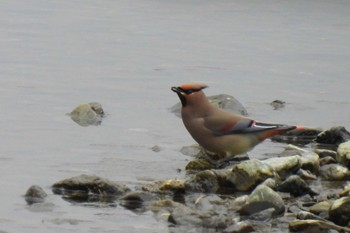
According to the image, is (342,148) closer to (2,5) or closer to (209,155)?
(209,155)

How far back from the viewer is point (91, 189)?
9.02 meters

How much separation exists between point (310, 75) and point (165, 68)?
5.28 ft

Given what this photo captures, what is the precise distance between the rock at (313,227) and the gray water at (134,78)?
2.73ft

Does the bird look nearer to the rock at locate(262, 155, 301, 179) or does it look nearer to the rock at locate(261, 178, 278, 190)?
the rock at locate(262, 155, 301, 179)

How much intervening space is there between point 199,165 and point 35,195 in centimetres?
177

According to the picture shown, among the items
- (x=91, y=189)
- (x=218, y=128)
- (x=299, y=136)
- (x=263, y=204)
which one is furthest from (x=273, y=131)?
(x=91, y=189)

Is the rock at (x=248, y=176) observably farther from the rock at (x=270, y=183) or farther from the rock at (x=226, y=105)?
the rock at (x=226, y=105)

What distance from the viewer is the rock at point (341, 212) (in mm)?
8320

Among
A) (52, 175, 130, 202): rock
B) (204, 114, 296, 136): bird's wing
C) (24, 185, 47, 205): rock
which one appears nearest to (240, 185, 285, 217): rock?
(52, 175, 130, 202): rock

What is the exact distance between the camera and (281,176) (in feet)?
31.6

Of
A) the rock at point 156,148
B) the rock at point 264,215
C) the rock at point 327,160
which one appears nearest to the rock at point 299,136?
the rock at point 327,160

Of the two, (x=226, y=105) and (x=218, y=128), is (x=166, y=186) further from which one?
(x=226, y=105)

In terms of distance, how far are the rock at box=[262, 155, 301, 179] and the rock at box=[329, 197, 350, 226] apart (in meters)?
1.27

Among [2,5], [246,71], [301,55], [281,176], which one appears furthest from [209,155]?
[2,5]
